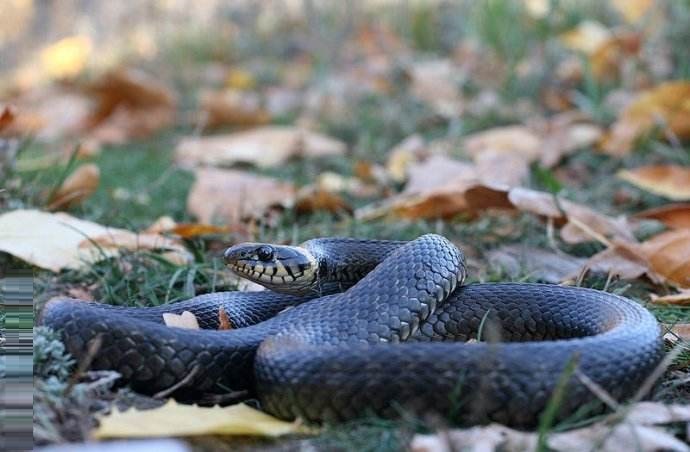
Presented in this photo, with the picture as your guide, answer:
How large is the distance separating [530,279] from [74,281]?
203cm

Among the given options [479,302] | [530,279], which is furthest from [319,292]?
[530,279]

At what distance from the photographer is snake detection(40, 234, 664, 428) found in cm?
273

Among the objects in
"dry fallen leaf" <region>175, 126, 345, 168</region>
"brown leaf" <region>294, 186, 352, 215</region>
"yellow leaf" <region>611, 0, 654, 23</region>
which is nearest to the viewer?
"brown leaf" <region>294, 186, 352, 215</region>

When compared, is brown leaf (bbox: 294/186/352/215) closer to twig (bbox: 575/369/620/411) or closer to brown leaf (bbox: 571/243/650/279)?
brown leaf (bbox: 571/243/650/279)

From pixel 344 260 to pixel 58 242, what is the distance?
1274 mm

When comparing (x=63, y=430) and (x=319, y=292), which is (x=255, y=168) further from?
(x=63, y=430)

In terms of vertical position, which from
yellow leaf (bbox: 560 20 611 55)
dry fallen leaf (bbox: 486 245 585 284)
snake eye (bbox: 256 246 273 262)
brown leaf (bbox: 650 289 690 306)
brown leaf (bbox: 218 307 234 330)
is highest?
yellow leaf (bbox: 560 20 611 55)

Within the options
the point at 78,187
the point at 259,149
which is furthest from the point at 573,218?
the point at 259,149

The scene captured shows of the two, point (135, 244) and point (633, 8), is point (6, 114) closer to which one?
point (135, 244)

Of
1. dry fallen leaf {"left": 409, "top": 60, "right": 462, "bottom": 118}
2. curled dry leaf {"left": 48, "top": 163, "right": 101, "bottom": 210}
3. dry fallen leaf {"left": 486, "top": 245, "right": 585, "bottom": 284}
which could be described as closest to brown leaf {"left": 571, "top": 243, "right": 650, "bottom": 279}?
dry fallen leaf {"left": 486, "top": 245, "right": 585, "bottom": 284}

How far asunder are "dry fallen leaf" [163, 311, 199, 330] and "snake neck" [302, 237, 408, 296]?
2.05ft

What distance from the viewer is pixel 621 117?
6992 mm

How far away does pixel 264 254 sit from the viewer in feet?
12.7

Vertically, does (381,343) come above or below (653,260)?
above
